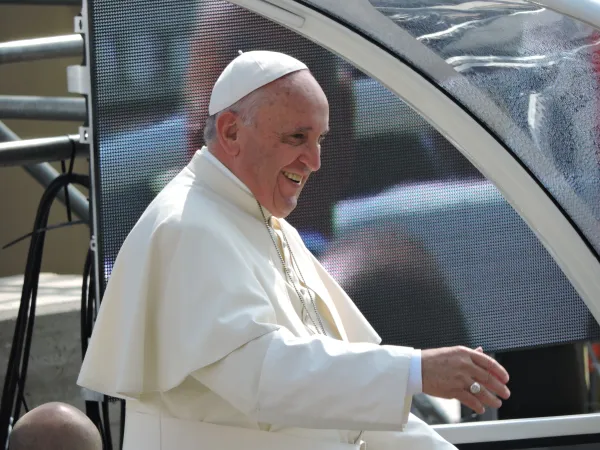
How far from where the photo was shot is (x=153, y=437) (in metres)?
3.41

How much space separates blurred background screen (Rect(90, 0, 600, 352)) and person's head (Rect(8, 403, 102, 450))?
124 centimetres

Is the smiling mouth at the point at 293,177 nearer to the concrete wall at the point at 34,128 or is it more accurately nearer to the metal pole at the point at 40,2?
the metal pole at the point at 40,2

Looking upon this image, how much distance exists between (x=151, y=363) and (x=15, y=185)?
7.37 metres

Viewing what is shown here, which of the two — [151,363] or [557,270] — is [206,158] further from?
[557,270]

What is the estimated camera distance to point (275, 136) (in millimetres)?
3533

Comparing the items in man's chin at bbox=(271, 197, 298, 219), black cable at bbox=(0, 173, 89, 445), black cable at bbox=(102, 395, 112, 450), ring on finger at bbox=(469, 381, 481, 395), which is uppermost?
man's chin at bbox=(271, 197, 298, 219)

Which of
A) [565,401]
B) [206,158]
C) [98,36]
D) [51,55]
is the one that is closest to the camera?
[206,158]

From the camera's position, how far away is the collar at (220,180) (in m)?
3.60

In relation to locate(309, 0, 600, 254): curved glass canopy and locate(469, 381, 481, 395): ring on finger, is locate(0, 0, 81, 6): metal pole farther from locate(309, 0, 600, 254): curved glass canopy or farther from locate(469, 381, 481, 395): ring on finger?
locate(469, 381, 481, 395): ring on finger

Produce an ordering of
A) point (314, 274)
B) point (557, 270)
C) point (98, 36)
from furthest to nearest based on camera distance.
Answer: point (557, 270)
point (98, 36)
point (314, 274)

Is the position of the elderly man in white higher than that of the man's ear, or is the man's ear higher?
the man's ear

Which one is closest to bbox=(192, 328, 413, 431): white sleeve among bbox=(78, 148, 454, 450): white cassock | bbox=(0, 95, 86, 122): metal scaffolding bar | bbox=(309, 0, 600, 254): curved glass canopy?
bbox=(78, 148, 454, 450): white cassock

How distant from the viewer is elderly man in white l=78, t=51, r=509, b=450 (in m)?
3.13

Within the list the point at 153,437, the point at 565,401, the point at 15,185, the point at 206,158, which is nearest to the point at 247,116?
the point at 206,158
